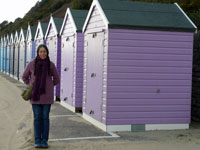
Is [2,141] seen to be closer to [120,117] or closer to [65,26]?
[120,117]

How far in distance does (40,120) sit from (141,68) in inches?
102

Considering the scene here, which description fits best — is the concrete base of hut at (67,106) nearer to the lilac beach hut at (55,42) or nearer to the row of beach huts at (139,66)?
the lilac beach hut at (55,42)

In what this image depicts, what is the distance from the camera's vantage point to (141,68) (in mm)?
7875

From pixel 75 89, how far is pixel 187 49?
371cm

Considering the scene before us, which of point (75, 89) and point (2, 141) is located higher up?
point (75, 89)

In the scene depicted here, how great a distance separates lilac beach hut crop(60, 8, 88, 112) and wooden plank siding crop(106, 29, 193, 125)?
2.99m

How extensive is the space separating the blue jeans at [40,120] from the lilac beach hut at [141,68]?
5.69ft

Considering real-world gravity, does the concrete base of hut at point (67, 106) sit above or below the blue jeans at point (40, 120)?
below

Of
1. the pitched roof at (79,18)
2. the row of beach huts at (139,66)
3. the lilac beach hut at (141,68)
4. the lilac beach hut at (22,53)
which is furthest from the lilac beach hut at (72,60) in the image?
the lilac beach hut at (22,53)

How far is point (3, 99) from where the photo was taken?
45.7 feet

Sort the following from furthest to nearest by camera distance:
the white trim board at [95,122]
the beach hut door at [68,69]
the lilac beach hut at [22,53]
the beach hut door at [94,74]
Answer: the lilac beach hut at [22,53]
the beach hut door at [68,69]
the beach hut door at [94,74]
the white trim board at [95,122]

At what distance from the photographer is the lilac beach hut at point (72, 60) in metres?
10.6

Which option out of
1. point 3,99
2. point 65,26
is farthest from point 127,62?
point 3,99

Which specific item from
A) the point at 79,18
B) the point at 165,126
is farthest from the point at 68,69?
the point at 165,126
